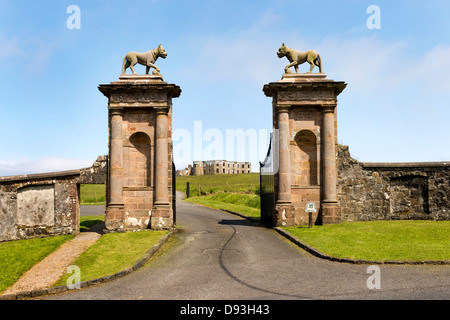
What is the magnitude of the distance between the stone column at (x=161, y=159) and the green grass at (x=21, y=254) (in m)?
3.78

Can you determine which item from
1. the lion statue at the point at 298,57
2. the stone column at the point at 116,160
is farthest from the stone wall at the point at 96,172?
the lion statue at the point at 298,57

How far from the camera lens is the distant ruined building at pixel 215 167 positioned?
97.9 meters

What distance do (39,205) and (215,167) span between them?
83946 millimetres

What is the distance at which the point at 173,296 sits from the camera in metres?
7.20

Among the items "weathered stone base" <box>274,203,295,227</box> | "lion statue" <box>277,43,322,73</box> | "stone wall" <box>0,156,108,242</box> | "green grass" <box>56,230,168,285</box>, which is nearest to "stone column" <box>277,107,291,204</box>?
"weathered stone base" <box>274,203,295,227</box>

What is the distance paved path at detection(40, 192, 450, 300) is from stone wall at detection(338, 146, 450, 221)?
17.2 ft

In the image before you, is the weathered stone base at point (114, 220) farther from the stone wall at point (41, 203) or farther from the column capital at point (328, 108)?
the column capital at point (328, 108)

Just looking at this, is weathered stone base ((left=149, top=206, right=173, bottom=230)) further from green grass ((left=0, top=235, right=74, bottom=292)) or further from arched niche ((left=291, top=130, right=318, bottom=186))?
arched niche ((left=291, top=130, right=318, bottom=186))

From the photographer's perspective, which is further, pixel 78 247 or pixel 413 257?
pixel 78 247

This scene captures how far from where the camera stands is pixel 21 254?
12453 mm

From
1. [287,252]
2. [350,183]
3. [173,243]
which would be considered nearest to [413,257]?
[287,252]
